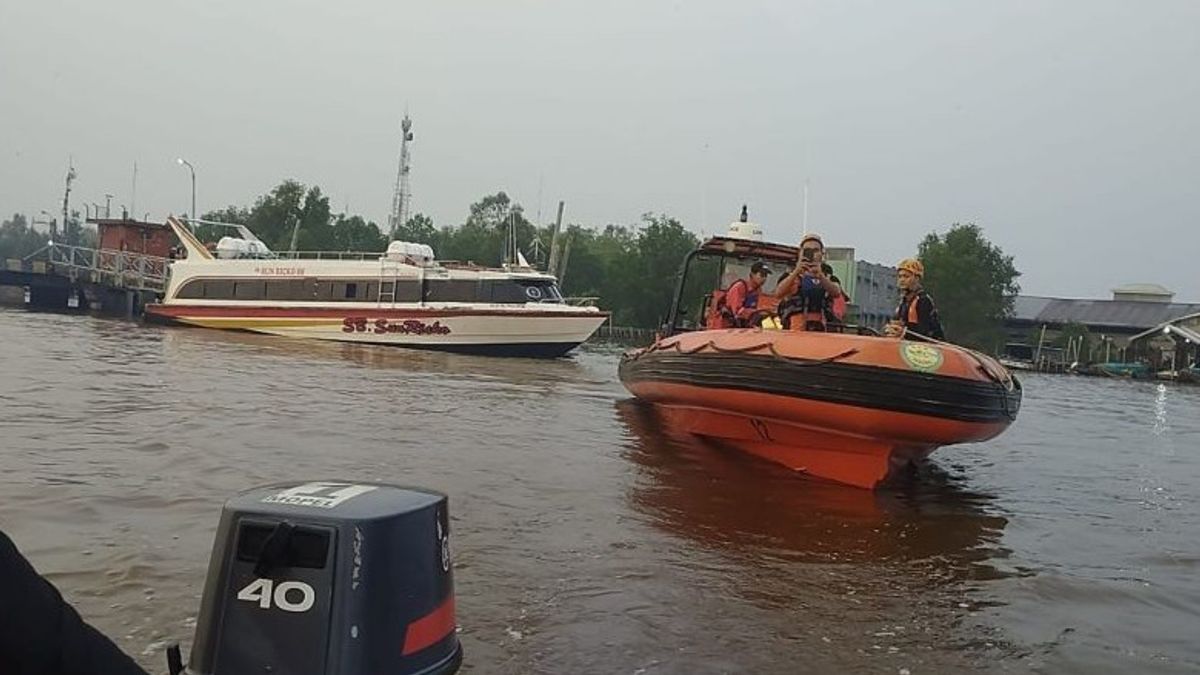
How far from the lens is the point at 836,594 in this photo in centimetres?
478

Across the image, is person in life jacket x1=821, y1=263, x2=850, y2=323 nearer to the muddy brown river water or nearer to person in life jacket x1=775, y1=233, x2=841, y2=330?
person in life jacket x1=775, y1=233, x2=841, y2=330

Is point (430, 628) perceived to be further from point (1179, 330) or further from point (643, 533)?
point (1179, 330)

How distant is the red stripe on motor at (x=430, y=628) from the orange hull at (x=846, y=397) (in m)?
5.23

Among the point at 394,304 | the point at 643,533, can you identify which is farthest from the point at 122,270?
the point at 643,533

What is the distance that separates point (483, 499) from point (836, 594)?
96.8 inches

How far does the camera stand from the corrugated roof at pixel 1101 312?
200 ft

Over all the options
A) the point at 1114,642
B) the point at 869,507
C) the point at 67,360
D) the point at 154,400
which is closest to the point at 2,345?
the point at 67,360

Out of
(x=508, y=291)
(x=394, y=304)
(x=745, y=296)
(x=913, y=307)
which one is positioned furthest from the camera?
(x=394, y=304)

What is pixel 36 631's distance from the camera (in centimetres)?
136

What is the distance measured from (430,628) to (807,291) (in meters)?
6.60

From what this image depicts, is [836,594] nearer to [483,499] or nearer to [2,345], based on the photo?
[483,499]

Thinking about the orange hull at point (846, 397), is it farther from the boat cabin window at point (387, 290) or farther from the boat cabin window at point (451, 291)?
the boat cabin window at point (451, 291)

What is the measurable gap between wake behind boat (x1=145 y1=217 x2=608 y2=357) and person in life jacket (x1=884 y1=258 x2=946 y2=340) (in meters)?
15.7

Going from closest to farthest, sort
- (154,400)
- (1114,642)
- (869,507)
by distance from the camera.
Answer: (1114,642) → (869,507) → (154,400)
